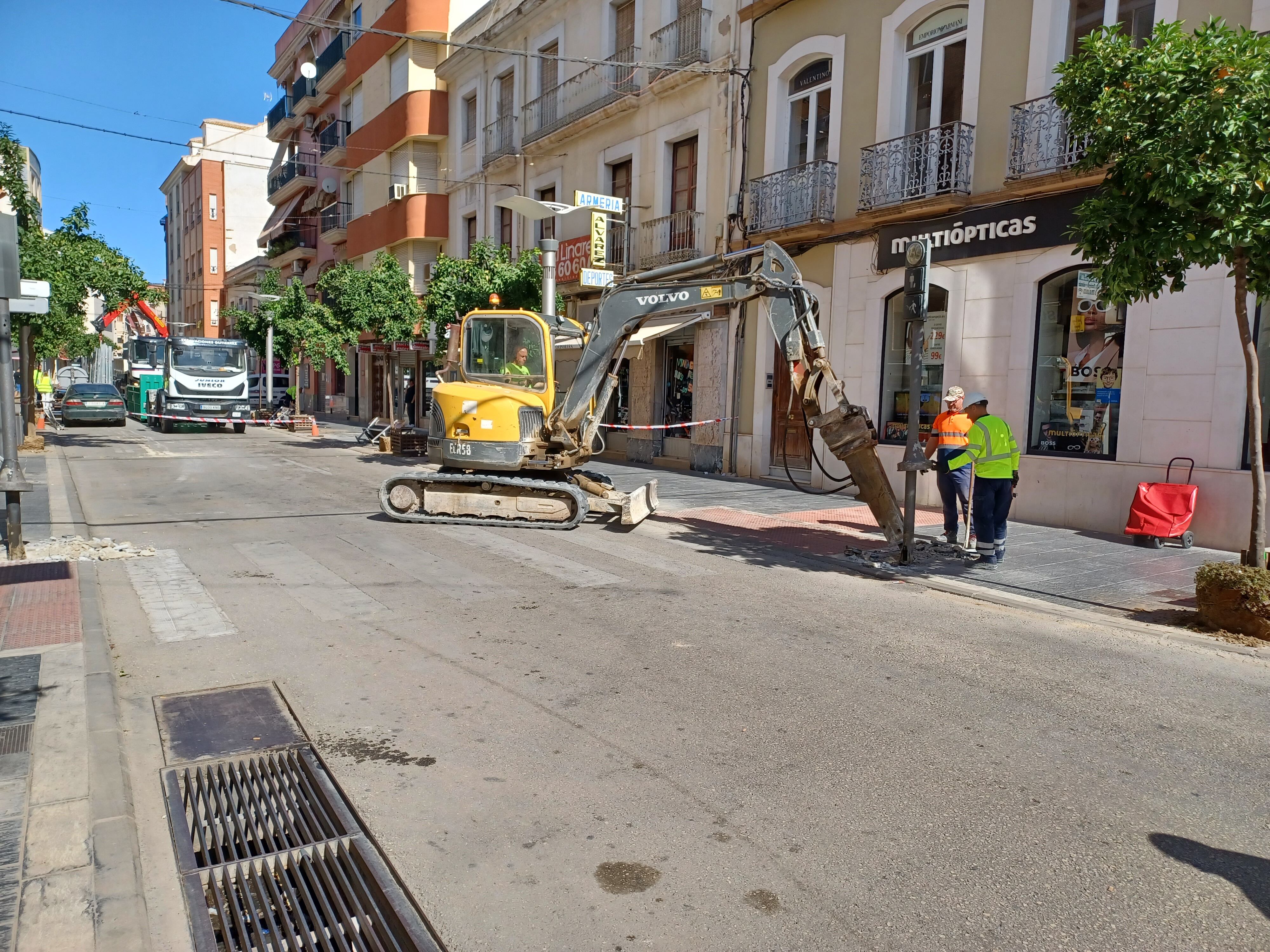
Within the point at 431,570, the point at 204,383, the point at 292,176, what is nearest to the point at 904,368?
the point at 431,570

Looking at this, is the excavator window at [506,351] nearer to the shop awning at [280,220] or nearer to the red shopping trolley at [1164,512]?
the red shopping trolley at [1164,512]

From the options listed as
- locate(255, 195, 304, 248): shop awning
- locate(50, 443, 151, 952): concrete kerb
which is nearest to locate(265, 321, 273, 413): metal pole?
locate(255, 195, 304, 248): shop awning

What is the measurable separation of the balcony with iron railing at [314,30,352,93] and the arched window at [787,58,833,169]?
78.4 ft

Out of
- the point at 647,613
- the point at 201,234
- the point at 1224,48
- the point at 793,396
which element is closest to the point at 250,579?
the point at 647,613

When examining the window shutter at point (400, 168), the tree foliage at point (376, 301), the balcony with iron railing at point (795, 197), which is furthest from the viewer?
the window shutter at point (400, 168)

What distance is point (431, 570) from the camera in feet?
27.6

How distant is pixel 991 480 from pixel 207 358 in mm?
24744

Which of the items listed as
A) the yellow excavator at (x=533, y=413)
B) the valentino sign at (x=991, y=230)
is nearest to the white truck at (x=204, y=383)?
the yellow excavator at (x=533, y=413)

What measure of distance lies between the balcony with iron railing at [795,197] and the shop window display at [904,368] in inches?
81.1

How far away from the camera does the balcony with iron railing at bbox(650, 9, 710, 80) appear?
1789 cm

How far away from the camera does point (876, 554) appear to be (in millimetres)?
9672

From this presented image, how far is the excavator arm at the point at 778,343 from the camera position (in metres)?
9.43

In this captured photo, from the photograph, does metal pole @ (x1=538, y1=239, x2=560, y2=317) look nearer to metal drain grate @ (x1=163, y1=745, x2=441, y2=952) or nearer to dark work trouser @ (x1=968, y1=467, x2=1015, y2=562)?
dark work trouser @ (x1=968, y1=467, x2=1015, y2=562)

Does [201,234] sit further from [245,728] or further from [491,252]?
[245,728]
